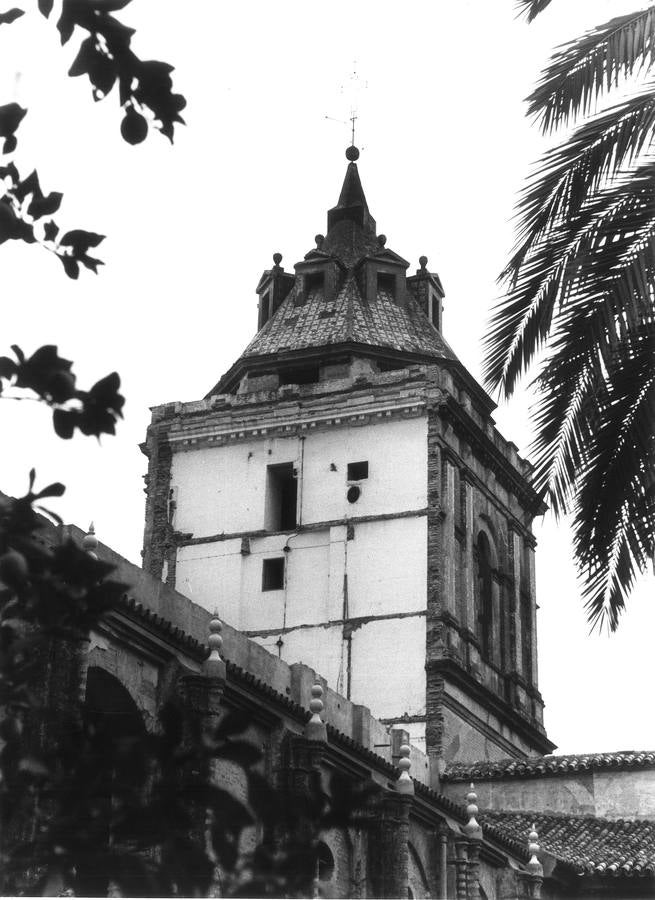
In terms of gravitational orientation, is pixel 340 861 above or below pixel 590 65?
below

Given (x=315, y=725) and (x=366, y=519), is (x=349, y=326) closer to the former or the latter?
(x=366, y=519)

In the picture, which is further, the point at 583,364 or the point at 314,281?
the point at 314,281

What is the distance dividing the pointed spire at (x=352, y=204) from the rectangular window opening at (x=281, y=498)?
863 centimetres

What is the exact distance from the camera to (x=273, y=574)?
3872 centimetres

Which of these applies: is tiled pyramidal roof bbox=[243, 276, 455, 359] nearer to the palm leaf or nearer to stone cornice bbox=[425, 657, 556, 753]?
stone cornice bbox=[425, 657, 556, 753]

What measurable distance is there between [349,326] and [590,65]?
27.6 m

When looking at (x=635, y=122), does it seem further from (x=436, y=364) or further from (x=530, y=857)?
(x=436, y=364)

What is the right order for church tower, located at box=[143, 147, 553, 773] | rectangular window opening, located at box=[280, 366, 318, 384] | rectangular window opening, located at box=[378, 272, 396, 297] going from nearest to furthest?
church tower, located at box=[143, 147, 553, 773] → rectangular window opening, located at box=[280, 366, 318, 384] → rectangular window opening, located at box=[378, 272, 396, 297]

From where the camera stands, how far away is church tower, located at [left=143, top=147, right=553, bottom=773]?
37.0 meters

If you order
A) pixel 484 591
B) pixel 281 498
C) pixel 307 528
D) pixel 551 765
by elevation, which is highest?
pixel 281 498

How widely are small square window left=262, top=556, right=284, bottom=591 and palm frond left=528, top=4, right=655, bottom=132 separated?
2473 cm

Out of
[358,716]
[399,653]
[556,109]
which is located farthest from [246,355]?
[556,109]

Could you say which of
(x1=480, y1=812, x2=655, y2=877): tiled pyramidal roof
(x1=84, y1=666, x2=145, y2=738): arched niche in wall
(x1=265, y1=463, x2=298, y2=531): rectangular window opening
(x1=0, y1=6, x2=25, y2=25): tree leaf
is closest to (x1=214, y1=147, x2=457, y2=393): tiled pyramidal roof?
(x1=265, y1=463, x2=298, y2=531): rectangular window opening

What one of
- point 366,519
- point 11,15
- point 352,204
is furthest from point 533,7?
point 352,204
